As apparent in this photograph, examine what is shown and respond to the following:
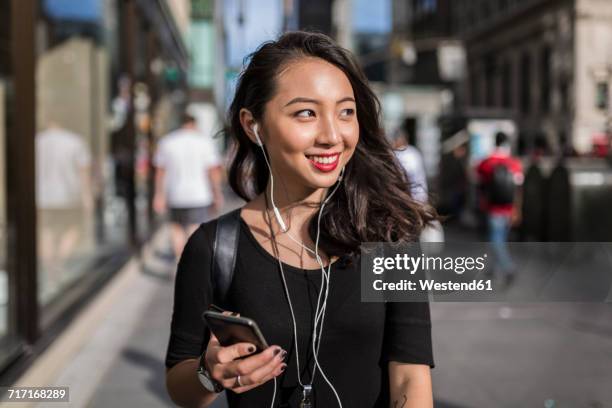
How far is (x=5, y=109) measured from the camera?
16.9 feet

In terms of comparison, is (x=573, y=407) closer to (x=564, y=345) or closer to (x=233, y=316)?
(x=233, y=316)

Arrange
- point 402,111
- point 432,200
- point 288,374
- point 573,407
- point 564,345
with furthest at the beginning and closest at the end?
point 402,111, point 564,345, point 432,200, point 573,407, point 288,374

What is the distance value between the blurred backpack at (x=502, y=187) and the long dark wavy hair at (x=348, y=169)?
6.71 m

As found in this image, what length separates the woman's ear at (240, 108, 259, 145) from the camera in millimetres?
1912

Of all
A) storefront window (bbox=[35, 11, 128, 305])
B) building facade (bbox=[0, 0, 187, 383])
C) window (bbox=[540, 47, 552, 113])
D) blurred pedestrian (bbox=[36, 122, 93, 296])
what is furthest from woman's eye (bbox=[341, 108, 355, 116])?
window (bbox=[540, 47, 552, 113])

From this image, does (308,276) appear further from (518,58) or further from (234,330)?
(518,58)

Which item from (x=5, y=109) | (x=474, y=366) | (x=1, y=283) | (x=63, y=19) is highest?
(x=63, y=19)

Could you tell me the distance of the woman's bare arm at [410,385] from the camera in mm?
1787

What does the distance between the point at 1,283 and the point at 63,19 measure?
3.50m

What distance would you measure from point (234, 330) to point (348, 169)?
691 mm

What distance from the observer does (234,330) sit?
1.50m

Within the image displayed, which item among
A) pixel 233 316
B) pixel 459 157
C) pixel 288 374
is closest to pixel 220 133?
pixel 288 374

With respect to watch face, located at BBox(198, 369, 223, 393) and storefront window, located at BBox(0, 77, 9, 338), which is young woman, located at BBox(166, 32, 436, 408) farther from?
storefront window, located at BBox(0, 77, 9, 338)

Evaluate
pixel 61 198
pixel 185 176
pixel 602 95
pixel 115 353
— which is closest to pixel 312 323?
pixel 602 95
